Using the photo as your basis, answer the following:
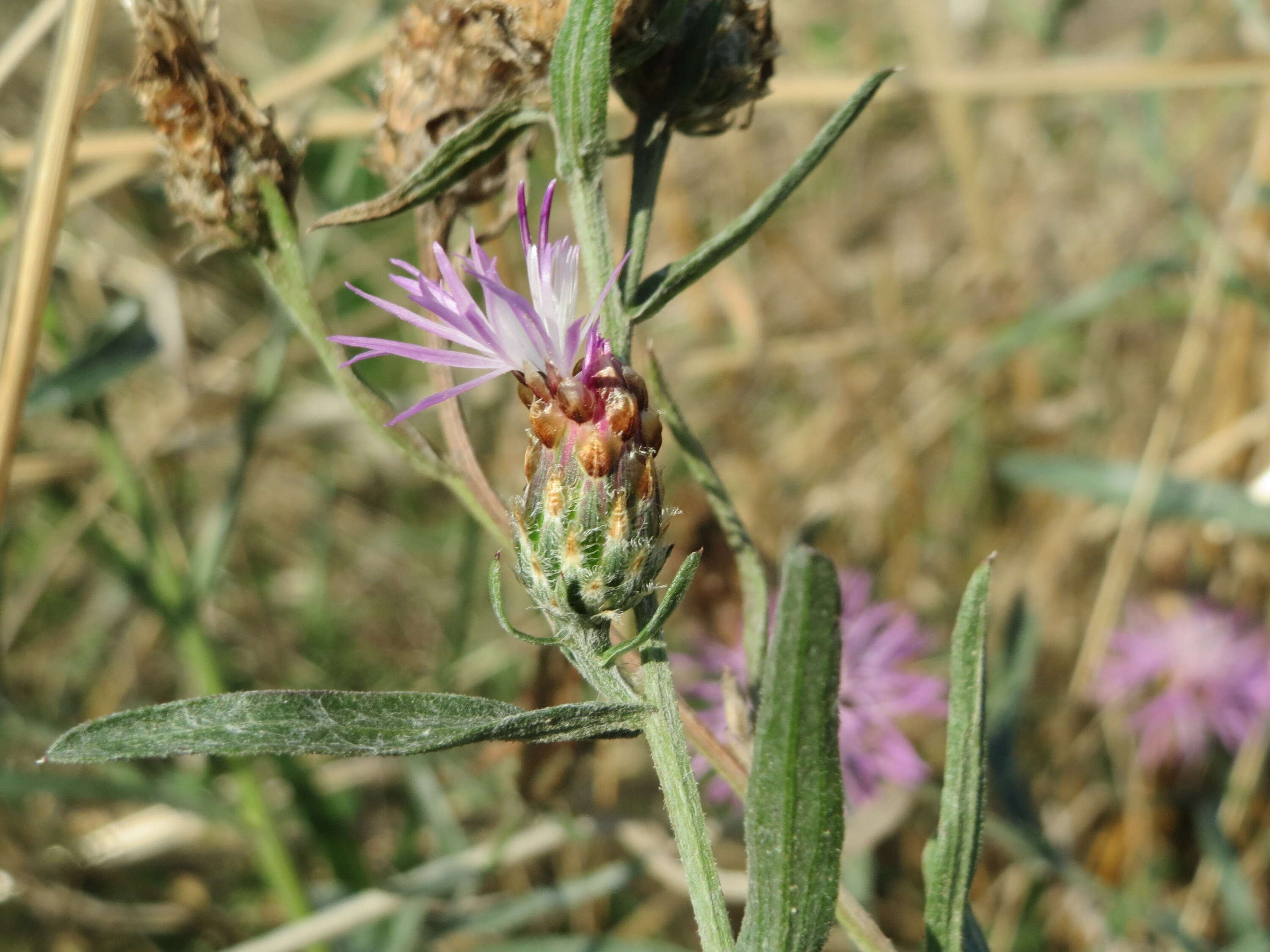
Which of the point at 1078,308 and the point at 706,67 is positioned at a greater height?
the point at 706,67

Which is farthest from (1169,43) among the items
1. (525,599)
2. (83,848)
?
(83,848)

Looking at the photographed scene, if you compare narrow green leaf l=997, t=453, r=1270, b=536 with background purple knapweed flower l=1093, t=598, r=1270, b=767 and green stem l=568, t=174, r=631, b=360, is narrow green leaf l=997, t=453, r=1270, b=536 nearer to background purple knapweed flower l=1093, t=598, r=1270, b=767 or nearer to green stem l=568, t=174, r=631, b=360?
background purple knapweed flower l=1093, t=598, r=1270, b=767

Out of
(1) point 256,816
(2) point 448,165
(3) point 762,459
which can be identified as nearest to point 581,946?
(1) point 256,816

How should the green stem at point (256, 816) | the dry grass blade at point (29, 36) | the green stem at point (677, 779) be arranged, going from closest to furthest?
the green stem at point (677, 779), the dry grass blade at point (29, 36), the green stem at point (256, 816)

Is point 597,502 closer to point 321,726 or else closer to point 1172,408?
point 321,726

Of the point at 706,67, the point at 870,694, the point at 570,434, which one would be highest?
the point at 706,67

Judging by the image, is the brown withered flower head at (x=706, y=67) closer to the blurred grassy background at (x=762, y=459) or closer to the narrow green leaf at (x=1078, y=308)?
the blurred grassy background at (x=762, y=459)

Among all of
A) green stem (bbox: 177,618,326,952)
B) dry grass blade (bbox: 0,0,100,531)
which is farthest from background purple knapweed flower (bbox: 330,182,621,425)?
green stem (bbox: 177,618,326,952)

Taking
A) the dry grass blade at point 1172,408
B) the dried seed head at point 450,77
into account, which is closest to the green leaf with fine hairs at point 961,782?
the dried seed head at point 450,77
